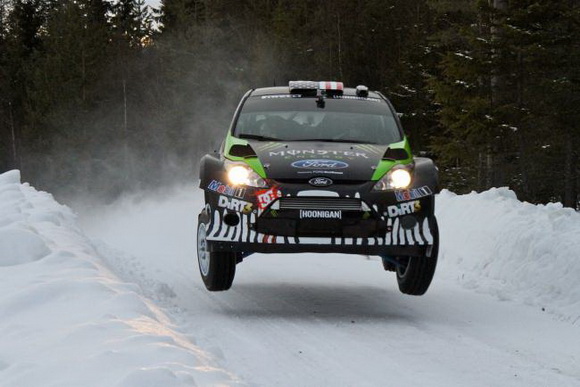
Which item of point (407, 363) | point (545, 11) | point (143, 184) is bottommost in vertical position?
point (143, 184)

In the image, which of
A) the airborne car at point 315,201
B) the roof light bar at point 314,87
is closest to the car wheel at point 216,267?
the airborne car at point 315,201

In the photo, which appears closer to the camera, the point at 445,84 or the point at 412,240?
the point at 412,240

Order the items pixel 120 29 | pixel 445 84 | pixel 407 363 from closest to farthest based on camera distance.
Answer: pixel 407 363 < pixel 445 84 < pixel 120 29

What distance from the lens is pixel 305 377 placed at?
18.9ft

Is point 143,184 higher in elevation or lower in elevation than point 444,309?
lower

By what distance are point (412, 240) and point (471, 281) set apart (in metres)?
2.71

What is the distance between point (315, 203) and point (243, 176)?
67 centimetres

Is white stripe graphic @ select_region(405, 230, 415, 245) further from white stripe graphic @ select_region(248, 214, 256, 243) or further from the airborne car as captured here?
white stripe graphic @ select_region(248, 214, 256, 243)

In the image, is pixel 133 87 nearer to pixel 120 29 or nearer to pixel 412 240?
pixel 120 29

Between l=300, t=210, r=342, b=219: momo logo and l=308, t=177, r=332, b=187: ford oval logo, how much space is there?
22 cm

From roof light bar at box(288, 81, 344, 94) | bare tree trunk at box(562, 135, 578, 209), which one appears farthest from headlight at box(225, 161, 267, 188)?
bare tree trunk at box(562, 135, 578, 209)

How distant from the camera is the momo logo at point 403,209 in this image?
801cm

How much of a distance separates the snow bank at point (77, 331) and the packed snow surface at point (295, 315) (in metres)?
0.01

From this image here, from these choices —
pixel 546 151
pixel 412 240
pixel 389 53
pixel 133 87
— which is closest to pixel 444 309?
pixel 412 240
